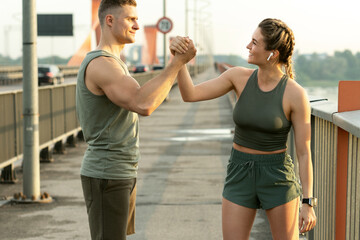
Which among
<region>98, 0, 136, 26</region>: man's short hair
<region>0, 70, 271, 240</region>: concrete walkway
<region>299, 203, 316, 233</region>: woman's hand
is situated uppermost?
<region>98, 0, 136, 26</region>: man's short hair

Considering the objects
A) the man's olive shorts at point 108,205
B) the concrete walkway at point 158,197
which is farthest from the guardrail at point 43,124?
the man's olive shorts at point 108,205

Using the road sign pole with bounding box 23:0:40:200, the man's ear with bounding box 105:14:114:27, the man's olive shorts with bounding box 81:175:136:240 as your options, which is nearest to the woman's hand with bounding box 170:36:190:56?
the man's ear with bounding box 105:14:114:27

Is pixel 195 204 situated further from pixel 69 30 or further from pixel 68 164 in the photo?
pixel 69 30

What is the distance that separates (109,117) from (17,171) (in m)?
7.74

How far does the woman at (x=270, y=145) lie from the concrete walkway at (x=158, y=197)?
2881 mm

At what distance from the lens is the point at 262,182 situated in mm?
3789

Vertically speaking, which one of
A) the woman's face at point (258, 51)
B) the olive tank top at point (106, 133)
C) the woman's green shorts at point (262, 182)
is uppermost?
the woman's face at point (258, 51)

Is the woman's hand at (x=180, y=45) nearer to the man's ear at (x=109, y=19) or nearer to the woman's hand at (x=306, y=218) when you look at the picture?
the man's ear at (x=109, y=19)

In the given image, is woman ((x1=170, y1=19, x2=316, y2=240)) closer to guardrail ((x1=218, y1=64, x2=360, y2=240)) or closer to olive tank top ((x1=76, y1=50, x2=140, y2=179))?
guardrail ((x1=218, y1=64, x2=360, y2=240))

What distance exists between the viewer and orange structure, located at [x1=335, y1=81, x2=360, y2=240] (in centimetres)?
408

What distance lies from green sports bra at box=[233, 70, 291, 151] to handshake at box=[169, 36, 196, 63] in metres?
0.46

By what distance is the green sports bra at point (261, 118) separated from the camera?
3.74 m

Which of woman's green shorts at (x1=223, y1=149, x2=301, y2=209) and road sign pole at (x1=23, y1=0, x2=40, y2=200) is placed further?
road sign pole at (x1=23, y1=0, x2=40, y2=200)

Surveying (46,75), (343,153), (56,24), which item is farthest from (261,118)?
(56,24)
